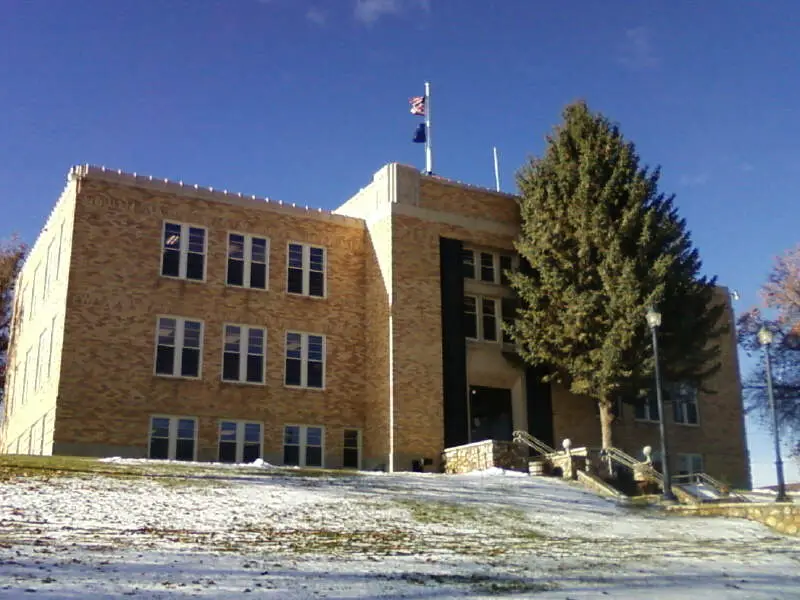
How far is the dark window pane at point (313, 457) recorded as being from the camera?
96.3 feet

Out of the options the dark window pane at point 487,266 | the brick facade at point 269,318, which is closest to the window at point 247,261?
the brick facade at point 269,318

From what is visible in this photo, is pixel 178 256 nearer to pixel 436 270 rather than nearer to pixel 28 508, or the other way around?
pixel 436 270

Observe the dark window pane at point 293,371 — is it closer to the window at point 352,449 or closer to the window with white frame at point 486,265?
the window at point 352,449

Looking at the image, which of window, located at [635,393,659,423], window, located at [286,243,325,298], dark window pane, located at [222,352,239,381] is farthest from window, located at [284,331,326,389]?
window, located at [635,393,659,423]

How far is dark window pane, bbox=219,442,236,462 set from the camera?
92.3ft

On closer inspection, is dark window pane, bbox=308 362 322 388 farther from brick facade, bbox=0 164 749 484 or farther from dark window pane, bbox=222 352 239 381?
dark window pane, bbox=222 352 239 381

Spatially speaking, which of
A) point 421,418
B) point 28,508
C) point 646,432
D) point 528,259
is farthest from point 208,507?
point 646,432

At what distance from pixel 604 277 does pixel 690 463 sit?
11.4 meters

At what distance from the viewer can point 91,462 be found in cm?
2162

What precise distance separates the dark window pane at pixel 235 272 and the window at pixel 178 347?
1909 mm

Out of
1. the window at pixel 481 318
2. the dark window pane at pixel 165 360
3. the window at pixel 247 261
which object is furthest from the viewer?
the window at pixel 481 318

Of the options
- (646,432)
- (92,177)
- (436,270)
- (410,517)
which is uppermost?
(92,177)

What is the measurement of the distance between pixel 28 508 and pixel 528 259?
20.7 metres

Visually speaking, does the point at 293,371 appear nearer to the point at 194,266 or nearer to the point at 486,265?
the point at 194,266
